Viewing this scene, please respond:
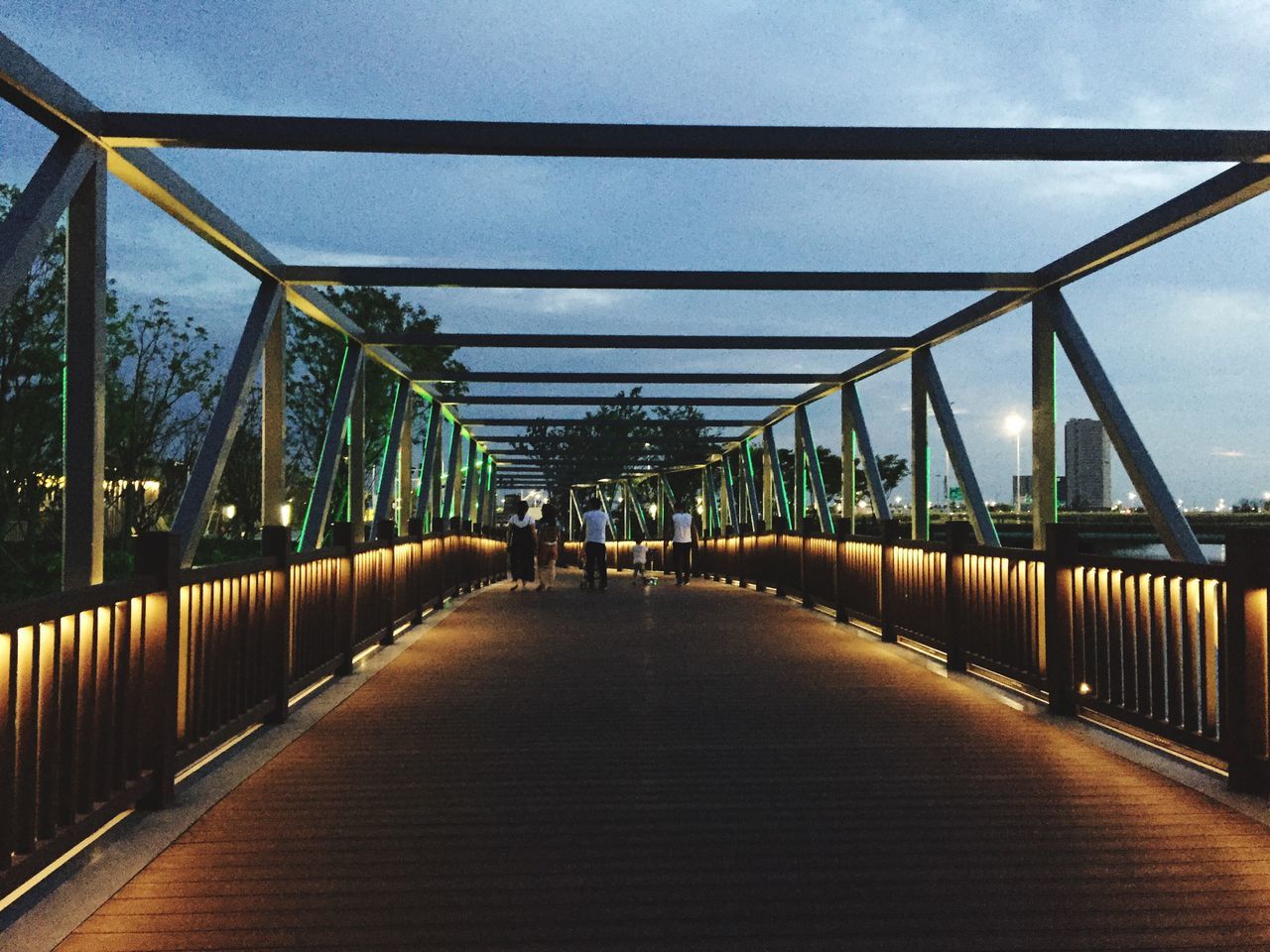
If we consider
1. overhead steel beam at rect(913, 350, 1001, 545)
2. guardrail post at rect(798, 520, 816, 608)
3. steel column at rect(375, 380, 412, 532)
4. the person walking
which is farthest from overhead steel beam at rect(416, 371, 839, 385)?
the person walking

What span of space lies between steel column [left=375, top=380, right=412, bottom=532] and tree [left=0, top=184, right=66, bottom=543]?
4036mm

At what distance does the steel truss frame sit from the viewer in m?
4.74

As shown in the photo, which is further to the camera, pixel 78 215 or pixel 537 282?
pixel 537 282

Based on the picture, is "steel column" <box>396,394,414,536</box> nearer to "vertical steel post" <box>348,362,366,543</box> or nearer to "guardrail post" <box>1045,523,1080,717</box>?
"vertical steel post" <box>348,362,366,543</box>

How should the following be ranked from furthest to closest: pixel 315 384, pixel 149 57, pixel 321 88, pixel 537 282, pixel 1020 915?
pixel 315 384
pixel 537 282
pixel 321 88
pixel 149 57
pixel 1020 915

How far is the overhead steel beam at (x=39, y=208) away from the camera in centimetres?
Answer: 411

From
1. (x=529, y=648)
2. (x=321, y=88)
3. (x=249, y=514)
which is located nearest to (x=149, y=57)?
(x=321, y=88)

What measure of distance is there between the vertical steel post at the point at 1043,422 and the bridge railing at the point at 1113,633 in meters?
0.90

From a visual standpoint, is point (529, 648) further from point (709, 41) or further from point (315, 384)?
point (315, 384)

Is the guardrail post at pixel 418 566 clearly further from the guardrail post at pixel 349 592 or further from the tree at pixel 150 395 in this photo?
the tree at pixel 150 395

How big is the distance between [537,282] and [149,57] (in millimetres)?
3129

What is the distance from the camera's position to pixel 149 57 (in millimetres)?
6785

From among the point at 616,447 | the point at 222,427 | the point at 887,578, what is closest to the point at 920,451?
the point at 887,578

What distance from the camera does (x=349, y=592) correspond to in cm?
741
